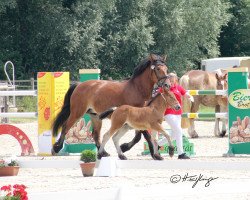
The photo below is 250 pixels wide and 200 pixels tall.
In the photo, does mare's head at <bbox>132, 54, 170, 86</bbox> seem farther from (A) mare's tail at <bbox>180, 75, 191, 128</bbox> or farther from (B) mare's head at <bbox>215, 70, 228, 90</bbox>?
(B) mare's head at <bbox>215, 70, 228, 90</bbox>

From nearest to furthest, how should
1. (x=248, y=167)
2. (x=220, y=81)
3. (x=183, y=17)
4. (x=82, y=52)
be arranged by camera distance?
(x=248, y=167), (x=220, y=81), (x=82, y=52), (x=183, y=17)

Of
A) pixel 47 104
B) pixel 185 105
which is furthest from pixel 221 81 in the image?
pixel 47 104

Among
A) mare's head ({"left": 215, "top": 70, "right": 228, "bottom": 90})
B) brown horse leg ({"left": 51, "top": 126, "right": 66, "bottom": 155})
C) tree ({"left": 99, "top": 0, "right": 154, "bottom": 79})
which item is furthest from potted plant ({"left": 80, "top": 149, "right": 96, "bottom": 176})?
tree ({"left": 99, "top": 0, "right": 154, "bottom": 79})

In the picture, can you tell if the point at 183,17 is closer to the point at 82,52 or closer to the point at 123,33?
the point at 123,33

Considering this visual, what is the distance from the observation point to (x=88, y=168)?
44.6ft

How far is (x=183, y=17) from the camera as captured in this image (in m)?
52.1

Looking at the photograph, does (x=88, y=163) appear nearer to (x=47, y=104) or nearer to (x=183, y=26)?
(x=47, y=104)

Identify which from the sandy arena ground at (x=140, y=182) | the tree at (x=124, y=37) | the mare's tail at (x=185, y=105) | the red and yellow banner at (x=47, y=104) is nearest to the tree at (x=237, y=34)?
the tree at (x=124, y=37)

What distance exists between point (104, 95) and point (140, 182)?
3.74 meters

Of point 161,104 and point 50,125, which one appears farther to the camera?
point 50,125

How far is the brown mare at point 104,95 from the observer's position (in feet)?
51.0

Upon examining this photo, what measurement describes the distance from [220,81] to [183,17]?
98.6 ft

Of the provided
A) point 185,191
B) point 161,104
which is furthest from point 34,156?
point 185,191

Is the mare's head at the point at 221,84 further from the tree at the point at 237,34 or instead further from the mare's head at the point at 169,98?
the tree at the point at 237,34
